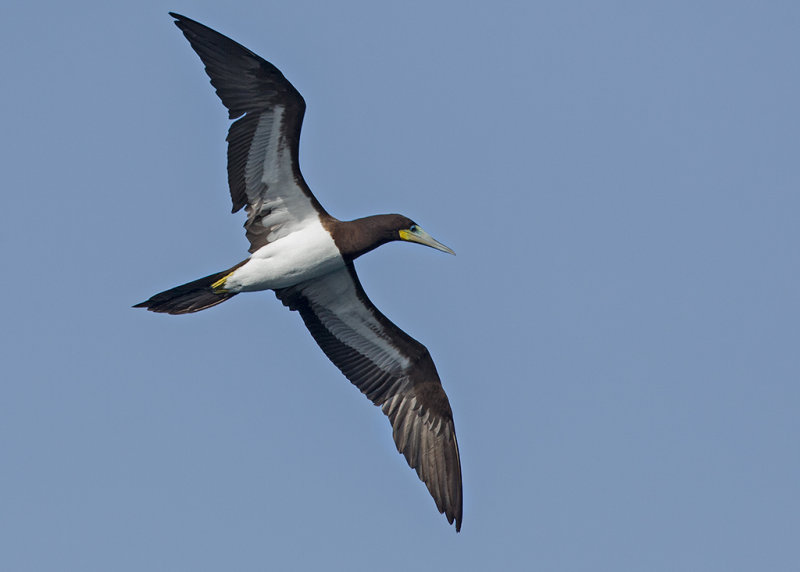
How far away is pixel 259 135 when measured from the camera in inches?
687

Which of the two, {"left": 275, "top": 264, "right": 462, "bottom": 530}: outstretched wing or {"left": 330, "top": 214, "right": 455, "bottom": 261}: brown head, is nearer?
{"left": 330, "top": 214, "right": 455, "bottom": 261}: brown head

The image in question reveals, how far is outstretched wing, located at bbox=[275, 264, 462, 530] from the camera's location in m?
18.7

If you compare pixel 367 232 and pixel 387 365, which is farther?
pixel 387 365

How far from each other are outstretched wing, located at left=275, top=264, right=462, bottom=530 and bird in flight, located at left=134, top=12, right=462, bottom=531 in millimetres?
14

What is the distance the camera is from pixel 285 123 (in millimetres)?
17375

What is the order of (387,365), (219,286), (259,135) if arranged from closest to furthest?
(259,135)
(219,286)
(387,365)

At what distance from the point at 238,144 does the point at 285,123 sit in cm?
69

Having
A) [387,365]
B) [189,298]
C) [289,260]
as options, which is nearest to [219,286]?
[189,298]

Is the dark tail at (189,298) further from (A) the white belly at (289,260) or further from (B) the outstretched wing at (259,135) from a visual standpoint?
(B) the outstretched wing at (259,135)

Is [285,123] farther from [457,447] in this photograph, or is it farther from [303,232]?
[457,447]

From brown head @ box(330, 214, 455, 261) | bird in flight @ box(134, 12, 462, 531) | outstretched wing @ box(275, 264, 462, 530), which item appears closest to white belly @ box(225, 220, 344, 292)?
bird in flight @ box(134, 12, 462, 531)

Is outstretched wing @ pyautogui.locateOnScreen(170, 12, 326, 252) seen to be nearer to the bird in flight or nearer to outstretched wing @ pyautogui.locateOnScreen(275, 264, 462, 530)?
the bird in flight

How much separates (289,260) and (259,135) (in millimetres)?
1695

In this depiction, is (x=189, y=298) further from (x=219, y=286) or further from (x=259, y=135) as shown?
(x=259, y=135)
